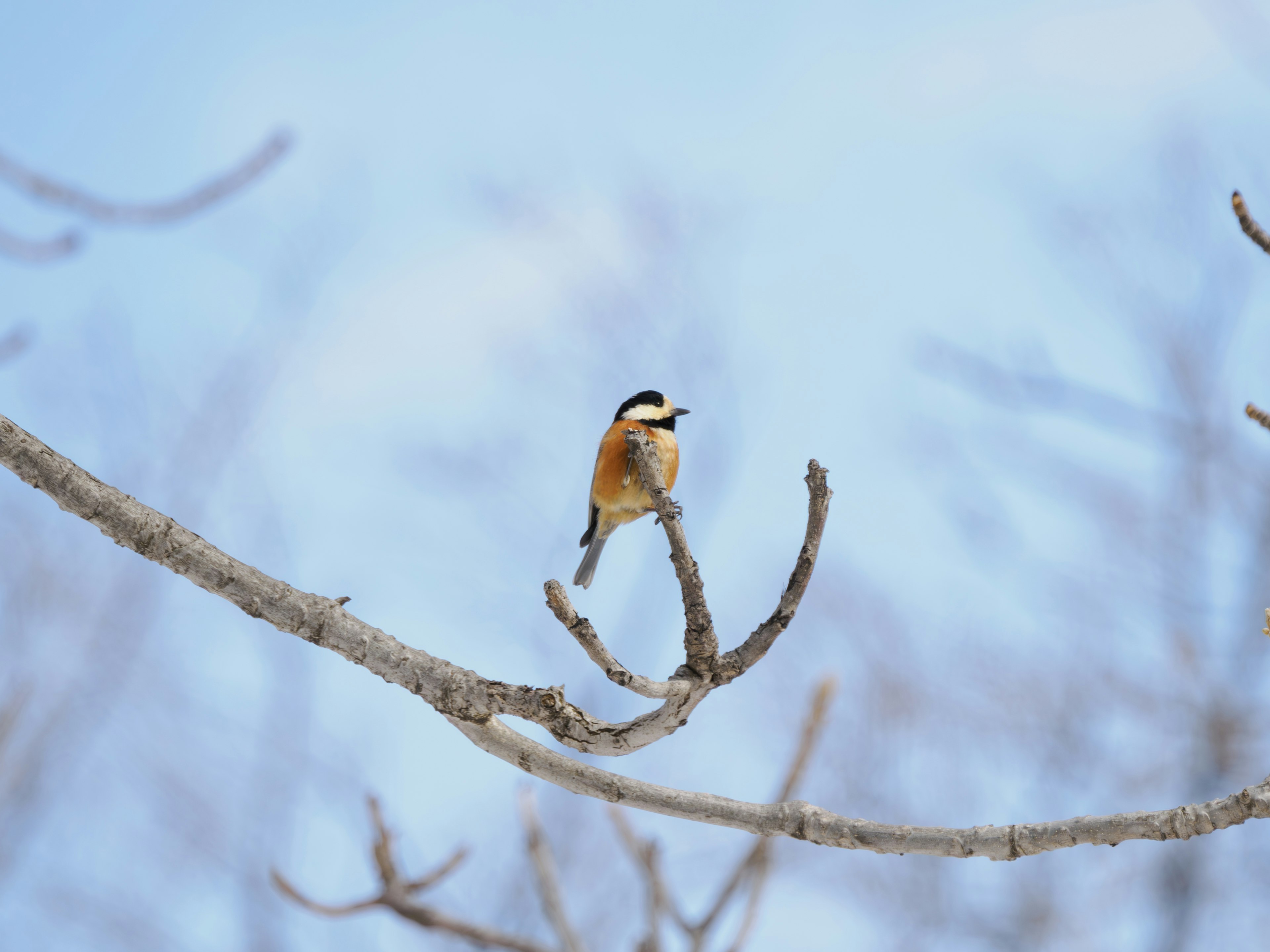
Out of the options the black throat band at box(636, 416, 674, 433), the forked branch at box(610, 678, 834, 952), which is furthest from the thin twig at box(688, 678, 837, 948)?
the black throat band at box(636, 416, 674, 433)

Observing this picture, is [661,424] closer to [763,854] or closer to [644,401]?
[644,401]

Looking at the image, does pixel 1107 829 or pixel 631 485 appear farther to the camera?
pixel 631 485

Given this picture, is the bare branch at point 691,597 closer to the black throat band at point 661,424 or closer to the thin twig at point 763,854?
the thin twig at point 763,854

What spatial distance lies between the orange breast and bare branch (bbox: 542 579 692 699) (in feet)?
7.84

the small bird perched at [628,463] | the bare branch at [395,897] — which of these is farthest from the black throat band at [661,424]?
the bare branch at [395,897]

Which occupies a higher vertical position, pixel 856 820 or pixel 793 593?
pixel 793 593

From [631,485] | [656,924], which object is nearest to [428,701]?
[656,924]

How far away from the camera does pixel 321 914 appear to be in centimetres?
341

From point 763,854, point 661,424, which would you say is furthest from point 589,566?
point 763,854

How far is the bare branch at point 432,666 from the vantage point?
7.79 ft

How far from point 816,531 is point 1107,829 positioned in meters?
0.91

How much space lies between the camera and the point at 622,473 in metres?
5.02

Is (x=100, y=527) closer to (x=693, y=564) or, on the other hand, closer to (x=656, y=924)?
(x=693, y=564)

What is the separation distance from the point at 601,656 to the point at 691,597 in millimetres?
270
